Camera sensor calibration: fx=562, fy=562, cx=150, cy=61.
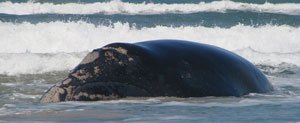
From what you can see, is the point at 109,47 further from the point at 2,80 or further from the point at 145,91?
the point at 2,80

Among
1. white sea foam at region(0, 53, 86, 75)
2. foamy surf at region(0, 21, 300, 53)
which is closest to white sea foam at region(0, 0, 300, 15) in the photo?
foamy surf at region(0, 21, 300, 53)

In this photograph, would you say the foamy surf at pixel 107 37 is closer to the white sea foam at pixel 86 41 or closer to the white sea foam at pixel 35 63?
the white sea foam at pixel 86 41

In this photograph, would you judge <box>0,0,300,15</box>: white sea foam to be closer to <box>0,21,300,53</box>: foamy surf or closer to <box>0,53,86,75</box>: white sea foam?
<box>0,21,300,53</box>: foamy surf

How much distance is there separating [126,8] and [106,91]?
91.1 ft

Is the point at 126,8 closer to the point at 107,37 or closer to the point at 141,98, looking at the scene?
the point at 107,37

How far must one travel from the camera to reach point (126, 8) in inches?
1257

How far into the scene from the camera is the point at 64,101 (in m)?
4.32

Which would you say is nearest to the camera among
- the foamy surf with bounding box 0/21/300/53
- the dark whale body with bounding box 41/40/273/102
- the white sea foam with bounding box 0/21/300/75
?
the dark whale body with bounding box 41/40/273/102

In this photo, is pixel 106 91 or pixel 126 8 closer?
pixel 106 91

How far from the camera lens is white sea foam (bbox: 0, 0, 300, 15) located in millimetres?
31047

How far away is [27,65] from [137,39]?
233 inches

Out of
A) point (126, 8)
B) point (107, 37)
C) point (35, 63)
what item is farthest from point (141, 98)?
point (126, 8)

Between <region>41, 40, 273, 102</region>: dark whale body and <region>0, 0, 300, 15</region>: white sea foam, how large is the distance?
84.5 ft

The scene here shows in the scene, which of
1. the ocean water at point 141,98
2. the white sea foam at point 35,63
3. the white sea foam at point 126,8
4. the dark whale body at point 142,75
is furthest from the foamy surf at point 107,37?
the white sea foam at point 126,8
